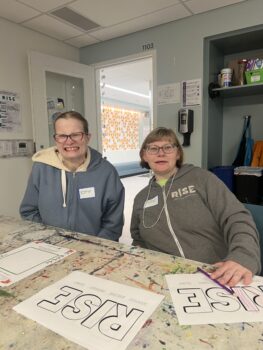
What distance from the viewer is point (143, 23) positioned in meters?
2.68

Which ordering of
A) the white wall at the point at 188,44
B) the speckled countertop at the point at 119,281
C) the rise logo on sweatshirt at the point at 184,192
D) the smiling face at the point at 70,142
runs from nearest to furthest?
1. the speckled countertop at the point at 119,281
2. the rise logo on sweatshirt at the point at 184,192
3. the smiling face at the point at 70,142
4. the white wall at the point at 188,44

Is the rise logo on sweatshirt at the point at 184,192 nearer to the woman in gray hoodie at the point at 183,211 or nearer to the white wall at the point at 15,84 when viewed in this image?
the woman in gray hoodie at the point at 183,211

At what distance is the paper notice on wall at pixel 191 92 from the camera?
8.51 feet

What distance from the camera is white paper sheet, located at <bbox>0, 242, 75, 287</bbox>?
0.81m

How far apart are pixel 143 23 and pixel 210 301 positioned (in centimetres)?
274

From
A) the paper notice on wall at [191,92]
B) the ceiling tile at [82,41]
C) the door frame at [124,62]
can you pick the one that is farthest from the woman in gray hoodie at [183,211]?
the ceiling tile at [82,41]

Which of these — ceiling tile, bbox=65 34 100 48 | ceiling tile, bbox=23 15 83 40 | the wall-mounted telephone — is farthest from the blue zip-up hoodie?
ceiling tile, bbox=65 34 100 48

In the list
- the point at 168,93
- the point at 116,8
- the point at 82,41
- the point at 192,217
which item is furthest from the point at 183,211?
the point at 82,41

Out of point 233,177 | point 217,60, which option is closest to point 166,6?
point 217,60

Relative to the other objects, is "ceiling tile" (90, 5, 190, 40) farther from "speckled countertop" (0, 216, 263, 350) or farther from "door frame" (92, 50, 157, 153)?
"speckled countertop" (0, 216, 263, 350)

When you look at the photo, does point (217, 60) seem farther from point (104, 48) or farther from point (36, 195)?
point (36, 195)

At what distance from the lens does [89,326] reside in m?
0.58

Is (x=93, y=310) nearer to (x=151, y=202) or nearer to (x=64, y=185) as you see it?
(x=151, y=202)

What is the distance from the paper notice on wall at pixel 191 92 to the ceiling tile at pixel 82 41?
1245 mm
